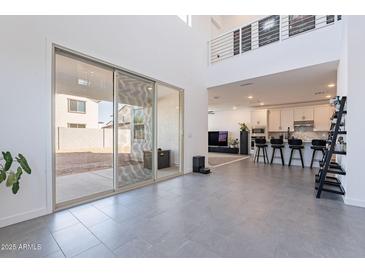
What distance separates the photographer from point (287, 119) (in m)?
9.07

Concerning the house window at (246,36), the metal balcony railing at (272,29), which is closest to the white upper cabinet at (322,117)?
the metal balcony railing at (272,29)

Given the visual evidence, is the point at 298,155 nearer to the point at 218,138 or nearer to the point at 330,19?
the point at 330,19

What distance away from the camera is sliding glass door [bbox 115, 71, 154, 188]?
3537 millimetres

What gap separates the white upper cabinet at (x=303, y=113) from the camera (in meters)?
8.41

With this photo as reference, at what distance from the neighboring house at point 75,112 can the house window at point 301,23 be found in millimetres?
5152

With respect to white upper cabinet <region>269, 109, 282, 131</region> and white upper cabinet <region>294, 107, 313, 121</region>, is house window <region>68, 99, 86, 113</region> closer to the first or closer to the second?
white upper cabinet <region>269, 109, 282, 131</region>

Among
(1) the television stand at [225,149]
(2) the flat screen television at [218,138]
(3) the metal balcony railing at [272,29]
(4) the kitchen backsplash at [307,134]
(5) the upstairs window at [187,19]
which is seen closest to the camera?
(3) the metal balcony railing at [272,29]

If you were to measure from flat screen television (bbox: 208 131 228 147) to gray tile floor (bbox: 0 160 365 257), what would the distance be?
321 inches

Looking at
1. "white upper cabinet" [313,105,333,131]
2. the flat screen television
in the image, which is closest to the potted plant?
the flat screen television

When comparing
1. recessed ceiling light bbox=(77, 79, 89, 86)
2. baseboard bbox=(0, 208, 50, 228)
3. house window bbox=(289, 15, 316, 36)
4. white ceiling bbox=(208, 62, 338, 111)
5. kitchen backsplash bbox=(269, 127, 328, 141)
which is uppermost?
house window bbox=(289, 15, 316, 36)

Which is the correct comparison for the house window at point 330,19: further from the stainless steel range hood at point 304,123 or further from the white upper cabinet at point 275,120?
the white upper cabinet at point 275,120

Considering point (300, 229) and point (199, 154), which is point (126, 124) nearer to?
point (199, 154)

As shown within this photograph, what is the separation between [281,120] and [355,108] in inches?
270
